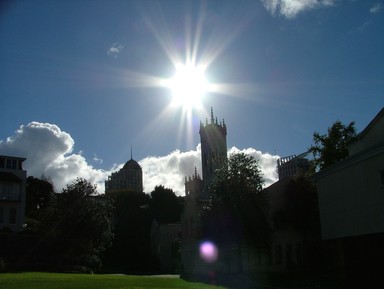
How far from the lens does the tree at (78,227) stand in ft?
142

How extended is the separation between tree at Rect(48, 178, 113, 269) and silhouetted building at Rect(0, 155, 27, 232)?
1146 cm

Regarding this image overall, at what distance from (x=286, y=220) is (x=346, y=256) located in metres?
11.0

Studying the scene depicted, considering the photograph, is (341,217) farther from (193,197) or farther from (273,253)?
(193,197)

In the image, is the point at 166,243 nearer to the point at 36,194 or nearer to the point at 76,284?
the point at 36,194

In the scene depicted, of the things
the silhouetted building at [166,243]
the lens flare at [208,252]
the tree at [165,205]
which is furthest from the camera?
the tree at [165,205]

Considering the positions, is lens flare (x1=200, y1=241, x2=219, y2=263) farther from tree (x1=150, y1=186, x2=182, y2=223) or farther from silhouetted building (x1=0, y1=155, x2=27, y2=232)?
tree (x1=150, y1=186, x2=182, y2=223)

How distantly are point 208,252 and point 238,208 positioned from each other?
7239 mm

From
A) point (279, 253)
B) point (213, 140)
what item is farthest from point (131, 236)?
point (213, 140)

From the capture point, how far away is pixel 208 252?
1481 inches

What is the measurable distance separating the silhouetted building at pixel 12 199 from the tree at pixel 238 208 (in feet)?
99.0

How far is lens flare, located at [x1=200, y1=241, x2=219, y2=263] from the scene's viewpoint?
117 ft

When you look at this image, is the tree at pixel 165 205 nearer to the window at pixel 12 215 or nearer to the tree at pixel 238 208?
the window at pixel 12 215

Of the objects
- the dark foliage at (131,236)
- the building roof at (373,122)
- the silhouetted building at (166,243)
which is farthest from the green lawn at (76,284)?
the silhouetted building at (166,243)

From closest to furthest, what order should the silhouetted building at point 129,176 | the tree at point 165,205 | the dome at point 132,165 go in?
1. the tree at point 165,205
2. the silhouetted building at point 129,176
3. the dome at point 132,165
